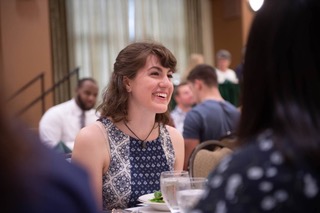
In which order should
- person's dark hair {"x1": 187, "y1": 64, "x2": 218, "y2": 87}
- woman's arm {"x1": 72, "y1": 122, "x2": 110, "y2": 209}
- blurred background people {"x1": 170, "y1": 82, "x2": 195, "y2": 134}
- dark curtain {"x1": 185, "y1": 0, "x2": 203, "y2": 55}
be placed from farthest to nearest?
1. dark curtain {"x1": 185, "y1": 0, "x2": 203, "y2": 55}
2. blurred background people {"x1": 170, "y1": 82, "x2": 195, "y2": 134}
3. person's dark hair {"x1": 187, "y1": 64, "x2": 218, "y2": 87}
4. woman's arm {"x1": 72, "y1": 122, "x2": 110, "y2": 209}

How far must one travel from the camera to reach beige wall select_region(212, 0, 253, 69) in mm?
10711

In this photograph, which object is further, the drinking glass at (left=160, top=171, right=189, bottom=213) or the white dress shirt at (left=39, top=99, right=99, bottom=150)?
the white dress shirt at (left=39, top=99, right=99, bottom=150)

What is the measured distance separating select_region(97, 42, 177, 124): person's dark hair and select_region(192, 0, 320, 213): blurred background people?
155cm

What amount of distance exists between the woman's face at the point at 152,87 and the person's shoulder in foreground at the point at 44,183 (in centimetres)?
168

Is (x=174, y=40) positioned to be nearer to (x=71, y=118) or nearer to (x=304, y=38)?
(x=71, y=118)

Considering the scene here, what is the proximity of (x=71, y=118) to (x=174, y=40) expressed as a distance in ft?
18.5

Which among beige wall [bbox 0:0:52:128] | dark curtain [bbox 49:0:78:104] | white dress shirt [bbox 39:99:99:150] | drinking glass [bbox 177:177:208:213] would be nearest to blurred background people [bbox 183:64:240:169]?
white dress shirt [bbox 39:99:99:150]

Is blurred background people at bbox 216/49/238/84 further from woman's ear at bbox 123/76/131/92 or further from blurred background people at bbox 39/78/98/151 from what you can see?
woman's ear at bbox 123/76/131/92

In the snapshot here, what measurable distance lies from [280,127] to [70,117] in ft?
16.6

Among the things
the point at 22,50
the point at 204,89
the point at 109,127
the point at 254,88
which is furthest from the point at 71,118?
the point at 254,88

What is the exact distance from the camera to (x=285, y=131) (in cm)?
83

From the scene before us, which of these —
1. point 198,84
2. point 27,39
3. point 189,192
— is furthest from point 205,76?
point 27,39

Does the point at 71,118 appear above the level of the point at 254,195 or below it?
below

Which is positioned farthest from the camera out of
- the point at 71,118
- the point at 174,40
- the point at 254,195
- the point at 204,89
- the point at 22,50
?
the point at 174,40
